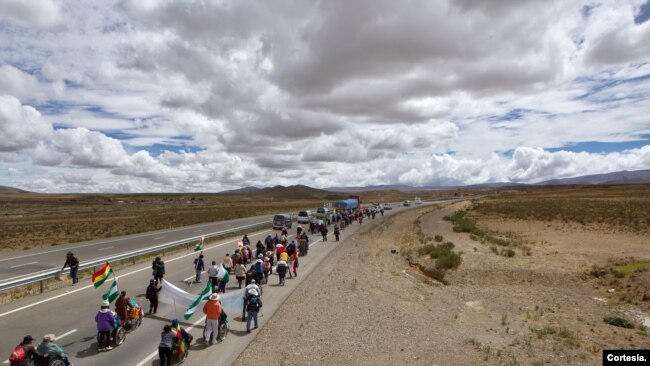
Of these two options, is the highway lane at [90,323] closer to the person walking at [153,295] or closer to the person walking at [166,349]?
the person walking at [153,295]

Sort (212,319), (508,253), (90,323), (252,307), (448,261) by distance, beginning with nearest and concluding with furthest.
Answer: (212,319)
(252,307)
(90,323)
(448,261)
(508,253)

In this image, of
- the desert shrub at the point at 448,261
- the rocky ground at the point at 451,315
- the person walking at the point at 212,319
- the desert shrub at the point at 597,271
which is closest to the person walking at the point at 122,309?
the person walking at the point at 212,319

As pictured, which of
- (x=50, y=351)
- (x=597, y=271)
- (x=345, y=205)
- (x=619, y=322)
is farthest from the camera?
(x=345, y=205)

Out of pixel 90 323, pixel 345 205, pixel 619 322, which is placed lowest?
pixel 619 322

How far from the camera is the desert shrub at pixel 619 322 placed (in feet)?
49.6

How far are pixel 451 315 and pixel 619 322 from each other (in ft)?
19.8

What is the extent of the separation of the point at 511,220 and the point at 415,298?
44.3m

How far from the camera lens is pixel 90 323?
13219 mm

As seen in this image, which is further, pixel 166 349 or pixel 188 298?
pixel 188 298

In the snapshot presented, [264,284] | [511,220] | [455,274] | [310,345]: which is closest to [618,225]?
[511,220]

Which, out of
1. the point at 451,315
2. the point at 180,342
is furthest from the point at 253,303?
the point at 451,315

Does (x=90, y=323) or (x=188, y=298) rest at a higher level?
(x=188, y=298)

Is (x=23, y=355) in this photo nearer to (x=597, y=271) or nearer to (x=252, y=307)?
(x=252, y=307)

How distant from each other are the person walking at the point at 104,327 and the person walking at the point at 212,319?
234 cm
